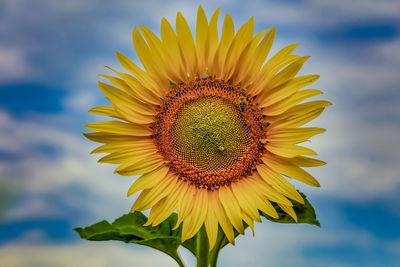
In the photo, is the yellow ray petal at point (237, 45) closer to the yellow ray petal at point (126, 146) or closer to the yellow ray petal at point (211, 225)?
the yellow ray petal at point (126, 146)

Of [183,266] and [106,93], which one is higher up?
[106,93]

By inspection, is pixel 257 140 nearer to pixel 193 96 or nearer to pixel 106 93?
pixel 193 96

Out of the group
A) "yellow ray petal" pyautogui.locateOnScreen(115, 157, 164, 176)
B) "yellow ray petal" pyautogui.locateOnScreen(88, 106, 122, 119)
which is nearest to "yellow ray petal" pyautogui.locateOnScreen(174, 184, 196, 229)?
"yellow ray petal" pyautogui.locateOnScreen(115, 157, 164, 176)

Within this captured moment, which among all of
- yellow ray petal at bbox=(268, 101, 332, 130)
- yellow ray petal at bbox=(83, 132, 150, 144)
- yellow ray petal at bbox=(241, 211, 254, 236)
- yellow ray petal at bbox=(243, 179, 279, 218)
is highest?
yellow ray petal at bbox=(83, 132, 150, 144)

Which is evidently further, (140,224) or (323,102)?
(140,224)

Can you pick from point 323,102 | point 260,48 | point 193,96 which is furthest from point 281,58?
point 193,96

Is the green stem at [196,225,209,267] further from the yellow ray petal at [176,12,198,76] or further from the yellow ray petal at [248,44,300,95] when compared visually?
the yellow ray petal at [176,12,198,76]

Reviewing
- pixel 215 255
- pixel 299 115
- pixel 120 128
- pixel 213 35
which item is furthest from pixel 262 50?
pixel 215 255
